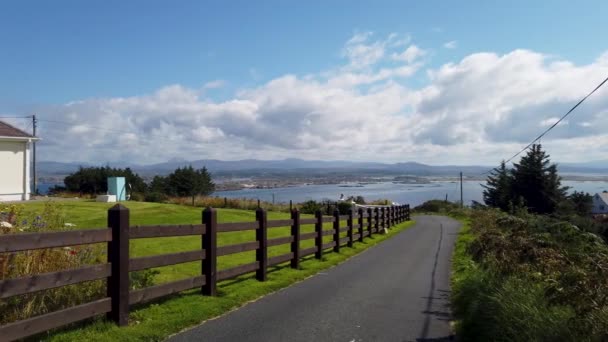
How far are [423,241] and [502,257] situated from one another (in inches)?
569

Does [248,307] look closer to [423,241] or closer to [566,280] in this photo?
[566,280]

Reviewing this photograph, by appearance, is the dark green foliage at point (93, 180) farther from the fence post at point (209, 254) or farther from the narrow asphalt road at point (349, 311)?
the fence post at point (209, 254)

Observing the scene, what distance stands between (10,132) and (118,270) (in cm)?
2515

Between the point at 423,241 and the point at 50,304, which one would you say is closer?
the point at 50,304

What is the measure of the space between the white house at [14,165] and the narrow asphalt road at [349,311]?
2063 centimetres

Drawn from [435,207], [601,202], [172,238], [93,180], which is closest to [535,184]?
[435,207]

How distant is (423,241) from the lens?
71.6 ft

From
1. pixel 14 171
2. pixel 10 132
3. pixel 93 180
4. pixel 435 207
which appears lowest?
pixel 435 207

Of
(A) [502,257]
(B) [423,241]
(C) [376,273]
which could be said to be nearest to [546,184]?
(B) [423,241]

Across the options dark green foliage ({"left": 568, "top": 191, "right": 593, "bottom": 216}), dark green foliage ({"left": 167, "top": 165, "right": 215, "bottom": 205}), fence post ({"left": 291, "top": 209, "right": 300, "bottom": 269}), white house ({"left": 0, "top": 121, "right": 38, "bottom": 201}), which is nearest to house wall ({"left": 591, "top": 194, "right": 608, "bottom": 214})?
dark green foliage ({"left": 568, "top": 191, "right": 593, "bottom": 216})

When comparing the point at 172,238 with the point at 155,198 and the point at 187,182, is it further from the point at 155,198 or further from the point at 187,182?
the point at 187,182

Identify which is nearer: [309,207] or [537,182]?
[309,207]

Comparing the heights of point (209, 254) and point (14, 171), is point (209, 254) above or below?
below

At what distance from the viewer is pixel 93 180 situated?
49.8 meters
